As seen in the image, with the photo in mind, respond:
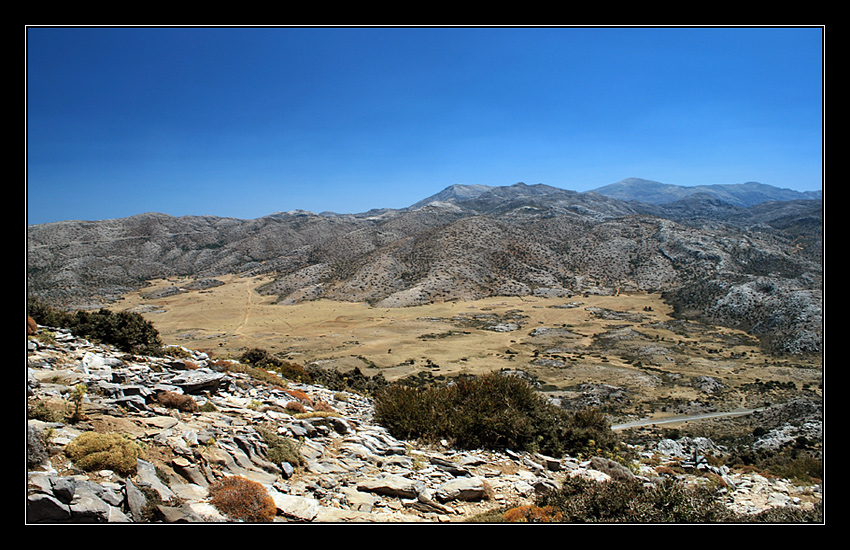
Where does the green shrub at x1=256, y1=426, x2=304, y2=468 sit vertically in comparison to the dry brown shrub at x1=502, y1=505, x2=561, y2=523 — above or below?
above

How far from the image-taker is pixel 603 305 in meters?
66.9

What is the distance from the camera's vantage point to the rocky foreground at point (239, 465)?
5.11 metres

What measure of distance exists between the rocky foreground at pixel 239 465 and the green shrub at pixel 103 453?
0.08 metres

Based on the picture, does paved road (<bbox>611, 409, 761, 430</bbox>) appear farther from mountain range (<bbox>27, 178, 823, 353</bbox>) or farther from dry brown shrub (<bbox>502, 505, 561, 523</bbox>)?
mountain range (<bbox>27, 178, 823, 353</bbox>)

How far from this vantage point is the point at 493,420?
10469mm

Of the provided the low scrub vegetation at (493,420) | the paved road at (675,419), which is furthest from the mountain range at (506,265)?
Answer: the low scrub vegetation at (493,420)

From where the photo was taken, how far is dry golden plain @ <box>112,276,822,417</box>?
32.3 metres

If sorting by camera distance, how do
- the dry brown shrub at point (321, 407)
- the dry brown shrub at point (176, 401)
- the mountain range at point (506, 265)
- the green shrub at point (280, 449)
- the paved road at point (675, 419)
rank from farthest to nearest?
1. the mountain range at point (506, 265)
2. the paved road at point (675, 419)
3. the dry brown shrub at point (321, 407)
4. the dry brown shrub at point (176, 401)
5. the green shrub at point (280, 449)

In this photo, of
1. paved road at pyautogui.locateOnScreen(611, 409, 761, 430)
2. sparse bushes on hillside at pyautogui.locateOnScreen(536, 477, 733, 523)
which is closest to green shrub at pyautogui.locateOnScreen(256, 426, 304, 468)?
sparse bushes on hillside at pyautogui.locateOnScreen(536, 477, 733, 523)

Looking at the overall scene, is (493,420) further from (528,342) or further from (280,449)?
(528,342)

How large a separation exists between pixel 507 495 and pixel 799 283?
7335 centimetres

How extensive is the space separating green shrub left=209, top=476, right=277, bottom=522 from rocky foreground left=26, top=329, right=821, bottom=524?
12cm

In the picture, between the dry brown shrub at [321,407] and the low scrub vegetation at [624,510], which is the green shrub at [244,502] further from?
the dry brown shrub at [321,407]
